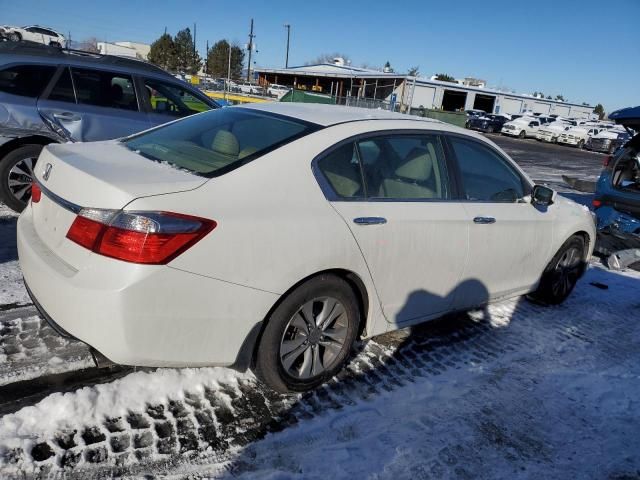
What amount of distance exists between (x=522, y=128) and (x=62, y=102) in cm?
3493

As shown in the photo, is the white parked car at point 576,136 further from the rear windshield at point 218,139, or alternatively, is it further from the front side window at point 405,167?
the rear windshield at point 218,139

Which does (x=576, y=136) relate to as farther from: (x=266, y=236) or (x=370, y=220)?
(x=266, y=236)

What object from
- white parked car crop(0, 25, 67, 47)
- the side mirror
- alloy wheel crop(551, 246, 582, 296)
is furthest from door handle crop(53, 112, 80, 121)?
white parked car crop(0, 25, 67, 47)

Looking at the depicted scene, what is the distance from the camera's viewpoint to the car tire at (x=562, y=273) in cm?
490

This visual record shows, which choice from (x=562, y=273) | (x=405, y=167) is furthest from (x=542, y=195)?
(x=405, y=167)

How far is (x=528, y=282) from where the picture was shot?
4.59 m

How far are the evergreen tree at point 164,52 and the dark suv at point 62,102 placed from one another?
3028 inches

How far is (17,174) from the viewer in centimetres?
552

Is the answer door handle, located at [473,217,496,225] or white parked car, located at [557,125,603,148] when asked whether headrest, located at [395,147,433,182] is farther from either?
white parked car, located at [557,125,603,148]

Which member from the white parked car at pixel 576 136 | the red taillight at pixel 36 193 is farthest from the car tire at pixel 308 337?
the white parked car at pixel 576 136

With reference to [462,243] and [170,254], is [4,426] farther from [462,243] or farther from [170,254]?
[462,243]

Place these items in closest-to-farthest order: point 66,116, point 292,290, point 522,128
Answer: point 292,290 < point 66,116 < point 522,128

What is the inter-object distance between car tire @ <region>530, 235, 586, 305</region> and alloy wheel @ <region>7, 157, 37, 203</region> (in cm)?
533

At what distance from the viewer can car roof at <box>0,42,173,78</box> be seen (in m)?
5.52
